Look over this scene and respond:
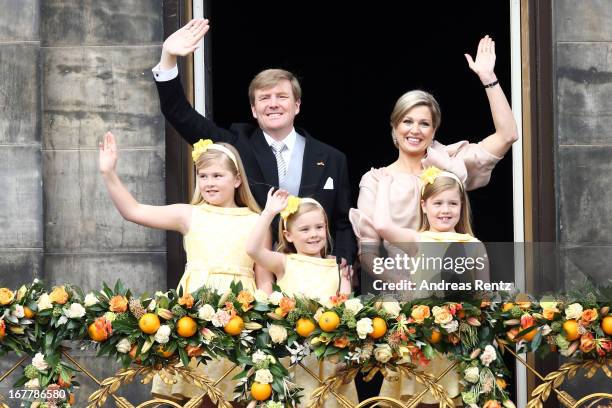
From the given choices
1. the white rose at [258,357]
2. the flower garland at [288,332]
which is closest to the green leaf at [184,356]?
the flower garland at [288,332]

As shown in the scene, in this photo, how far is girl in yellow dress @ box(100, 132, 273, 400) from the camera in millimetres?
8164

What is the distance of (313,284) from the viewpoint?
814 cm

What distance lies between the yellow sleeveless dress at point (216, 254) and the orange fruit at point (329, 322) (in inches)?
34.5

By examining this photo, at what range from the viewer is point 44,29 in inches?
384

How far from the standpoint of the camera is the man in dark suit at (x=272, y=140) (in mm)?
8453

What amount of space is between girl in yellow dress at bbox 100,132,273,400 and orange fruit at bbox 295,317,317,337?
782 millimetres

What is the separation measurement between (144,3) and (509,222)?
4.92 m

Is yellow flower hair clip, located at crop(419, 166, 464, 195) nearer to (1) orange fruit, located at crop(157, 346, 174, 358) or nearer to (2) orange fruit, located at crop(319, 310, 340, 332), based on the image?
(2) orange fruit, located at crop(319, 310, 340, 332)

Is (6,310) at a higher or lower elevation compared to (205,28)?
lower

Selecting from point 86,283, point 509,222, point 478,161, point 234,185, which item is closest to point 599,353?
point 478,161

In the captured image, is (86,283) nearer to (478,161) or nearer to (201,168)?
(201,168)

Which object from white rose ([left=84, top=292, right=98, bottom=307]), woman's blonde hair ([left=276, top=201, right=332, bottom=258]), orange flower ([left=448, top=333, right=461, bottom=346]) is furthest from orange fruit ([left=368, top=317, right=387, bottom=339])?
white rose ([left=84, top=292, right=98, bottom=307])

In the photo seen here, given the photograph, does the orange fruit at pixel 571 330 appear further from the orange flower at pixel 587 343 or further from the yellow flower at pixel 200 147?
the yellow flower at pixel 200 147

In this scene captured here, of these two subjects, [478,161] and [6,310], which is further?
[478,161]
